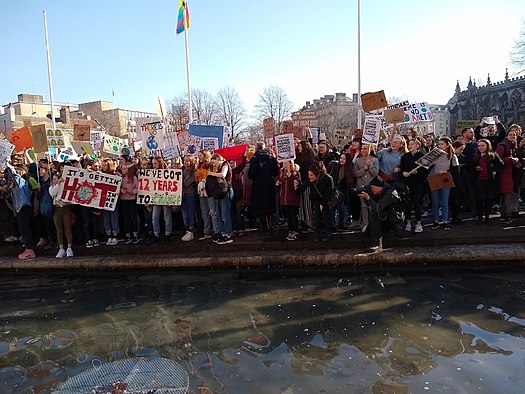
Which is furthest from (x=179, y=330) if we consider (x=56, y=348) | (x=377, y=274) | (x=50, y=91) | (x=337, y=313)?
(x=50, y=91)

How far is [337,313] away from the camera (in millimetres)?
→ 5883

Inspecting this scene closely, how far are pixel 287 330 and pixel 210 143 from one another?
650 cm

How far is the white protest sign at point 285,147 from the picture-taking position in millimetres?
8586

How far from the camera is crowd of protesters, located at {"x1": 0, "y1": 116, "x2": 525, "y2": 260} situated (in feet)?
27.5

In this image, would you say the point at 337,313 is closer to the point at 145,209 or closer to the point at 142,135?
the point at 145,209

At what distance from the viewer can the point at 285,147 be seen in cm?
869

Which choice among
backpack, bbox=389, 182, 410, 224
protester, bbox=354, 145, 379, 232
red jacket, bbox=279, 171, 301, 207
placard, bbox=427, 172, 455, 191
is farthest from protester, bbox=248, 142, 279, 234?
placard, bbox=427, 172, 455, 191

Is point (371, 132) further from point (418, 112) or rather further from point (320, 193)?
point (418, 112)

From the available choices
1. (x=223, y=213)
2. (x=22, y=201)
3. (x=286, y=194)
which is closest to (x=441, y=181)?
(x=286, y=194)

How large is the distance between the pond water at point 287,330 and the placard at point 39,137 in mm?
3360

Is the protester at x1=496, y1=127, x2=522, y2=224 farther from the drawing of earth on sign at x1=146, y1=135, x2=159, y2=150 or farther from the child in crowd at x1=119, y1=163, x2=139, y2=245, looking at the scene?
the drawing of earth on sign at x1=146, y1=135, x2=159, y2=150

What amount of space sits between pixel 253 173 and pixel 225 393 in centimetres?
531

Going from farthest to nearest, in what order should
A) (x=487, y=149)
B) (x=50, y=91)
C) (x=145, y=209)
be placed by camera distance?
(x=50, y=91), (x=145, y=209), (x=487, y=149)

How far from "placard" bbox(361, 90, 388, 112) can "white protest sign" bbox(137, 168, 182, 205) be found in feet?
14.7
